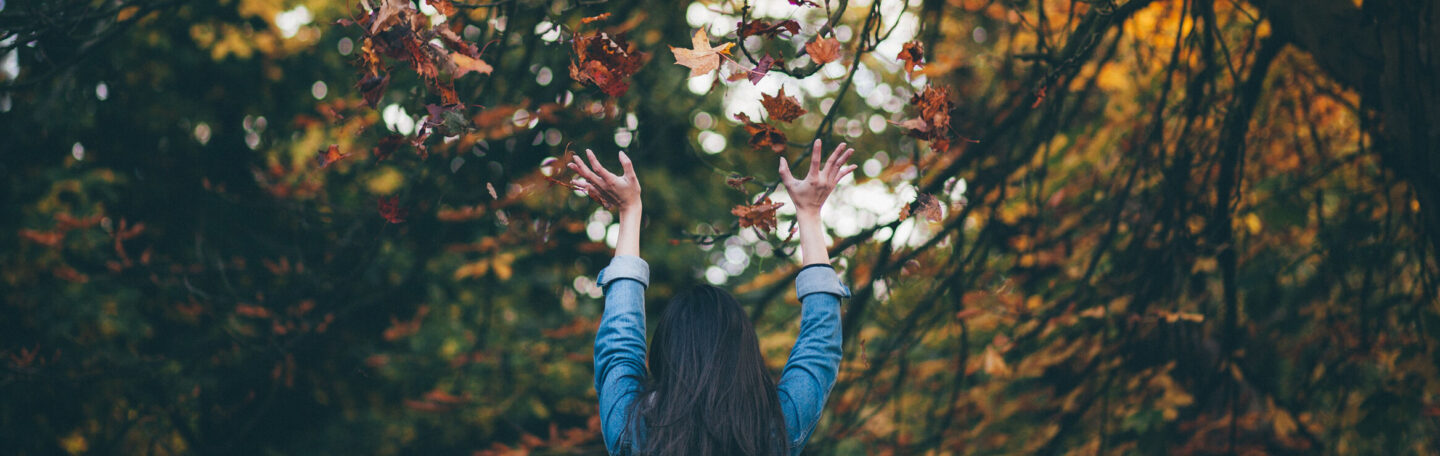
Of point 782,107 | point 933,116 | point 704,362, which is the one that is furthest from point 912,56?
point 704,362

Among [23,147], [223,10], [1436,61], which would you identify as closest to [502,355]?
[223,10]

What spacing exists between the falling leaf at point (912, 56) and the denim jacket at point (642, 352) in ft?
1.97

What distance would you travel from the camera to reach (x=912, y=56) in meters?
1.89

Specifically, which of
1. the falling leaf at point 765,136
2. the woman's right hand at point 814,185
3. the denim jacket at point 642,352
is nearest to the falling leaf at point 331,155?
the denim jacket at point 642,352

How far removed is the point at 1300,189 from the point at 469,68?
315cm

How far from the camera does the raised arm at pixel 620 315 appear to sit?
140 cm

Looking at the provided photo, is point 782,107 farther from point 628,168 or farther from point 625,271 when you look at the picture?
point 625,271

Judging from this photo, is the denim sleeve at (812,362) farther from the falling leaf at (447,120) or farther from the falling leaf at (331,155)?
the falling leaf at (331,155)

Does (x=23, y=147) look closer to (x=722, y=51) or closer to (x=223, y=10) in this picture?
(x=223, y=10)

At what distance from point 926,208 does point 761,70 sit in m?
0.50

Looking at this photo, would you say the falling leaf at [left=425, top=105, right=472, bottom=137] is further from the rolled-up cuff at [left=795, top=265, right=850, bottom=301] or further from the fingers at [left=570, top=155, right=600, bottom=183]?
the rolled-up cuff at [left=795, top=265, right=850, bottom=301]

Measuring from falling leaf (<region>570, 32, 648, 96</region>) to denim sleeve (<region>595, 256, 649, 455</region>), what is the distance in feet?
1.53

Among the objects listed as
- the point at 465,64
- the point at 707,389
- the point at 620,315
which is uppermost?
the point at 465,64

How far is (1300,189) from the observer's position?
3.28m
